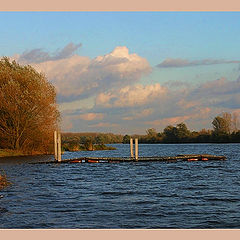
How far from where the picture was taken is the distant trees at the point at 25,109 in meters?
57.1

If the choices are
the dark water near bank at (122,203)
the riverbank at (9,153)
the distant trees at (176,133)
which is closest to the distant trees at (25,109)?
the riverbank at (9,153)

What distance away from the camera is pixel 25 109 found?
190 feet

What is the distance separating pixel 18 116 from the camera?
58.4 m

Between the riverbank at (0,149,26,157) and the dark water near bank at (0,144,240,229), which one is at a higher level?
the riverbank at (0,149,26,157)

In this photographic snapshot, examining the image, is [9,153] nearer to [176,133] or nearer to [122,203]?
[122,203]

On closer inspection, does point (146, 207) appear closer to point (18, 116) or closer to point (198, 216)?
point (198, 216)

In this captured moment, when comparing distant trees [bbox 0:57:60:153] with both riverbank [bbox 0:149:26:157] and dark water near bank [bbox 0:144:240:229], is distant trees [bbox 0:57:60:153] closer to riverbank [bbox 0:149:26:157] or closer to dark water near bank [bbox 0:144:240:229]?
riverbank [bbox 0:149:26:157]

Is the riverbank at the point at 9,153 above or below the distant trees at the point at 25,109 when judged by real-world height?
below

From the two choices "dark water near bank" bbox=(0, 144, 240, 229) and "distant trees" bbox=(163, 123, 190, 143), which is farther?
"distant trees" bbox=(163, 123, 190, 143)

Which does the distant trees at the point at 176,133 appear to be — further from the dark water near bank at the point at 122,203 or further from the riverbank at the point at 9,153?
the dark water near bank at the point at 122,203

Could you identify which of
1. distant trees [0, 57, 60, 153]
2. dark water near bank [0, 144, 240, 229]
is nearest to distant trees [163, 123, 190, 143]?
distant trees [0, 57, 60, 153]

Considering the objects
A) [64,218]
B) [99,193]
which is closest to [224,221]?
[64,218]

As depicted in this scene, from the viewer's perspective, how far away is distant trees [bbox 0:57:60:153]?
187 ft

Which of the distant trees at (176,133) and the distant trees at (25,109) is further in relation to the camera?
the distant trees at (176,133)
